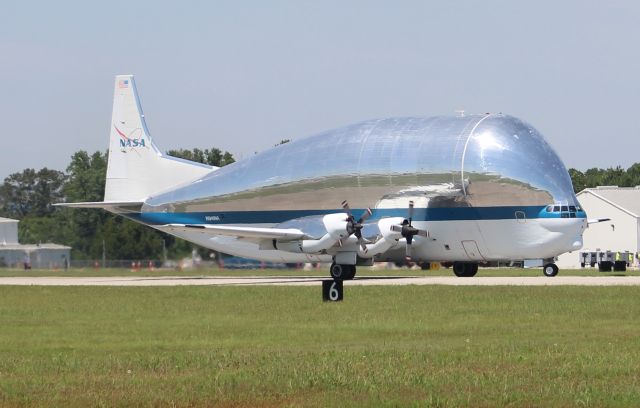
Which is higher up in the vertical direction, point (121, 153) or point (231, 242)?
point (121, 153)

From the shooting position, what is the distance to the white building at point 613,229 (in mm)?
130875

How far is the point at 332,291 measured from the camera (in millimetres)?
47125

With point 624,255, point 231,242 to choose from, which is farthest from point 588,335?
point 624,255

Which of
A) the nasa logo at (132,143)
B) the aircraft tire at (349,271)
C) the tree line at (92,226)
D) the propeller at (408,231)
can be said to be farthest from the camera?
the tree line at (92,226)

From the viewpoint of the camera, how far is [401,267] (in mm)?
92188

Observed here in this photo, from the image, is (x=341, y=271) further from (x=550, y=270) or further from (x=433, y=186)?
(x=550, y=270)

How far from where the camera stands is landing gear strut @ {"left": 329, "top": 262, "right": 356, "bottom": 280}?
65312 millimetres

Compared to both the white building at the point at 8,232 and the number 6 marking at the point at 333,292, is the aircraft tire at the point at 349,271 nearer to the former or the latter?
the number 6 marking at the point at 333,292

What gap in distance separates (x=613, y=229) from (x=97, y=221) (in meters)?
57.3

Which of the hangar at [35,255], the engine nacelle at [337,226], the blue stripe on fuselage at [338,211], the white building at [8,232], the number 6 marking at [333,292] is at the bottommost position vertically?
the hangar at [35,255]

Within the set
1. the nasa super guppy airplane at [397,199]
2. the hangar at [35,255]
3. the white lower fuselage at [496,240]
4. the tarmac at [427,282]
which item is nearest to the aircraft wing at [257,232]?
the nasa super guppy airplane at [397,199]

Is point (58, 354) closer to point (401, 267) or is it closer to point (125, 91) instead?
point (125, 91)

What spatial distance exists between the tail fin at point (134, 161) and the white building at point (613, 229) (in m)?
59.3

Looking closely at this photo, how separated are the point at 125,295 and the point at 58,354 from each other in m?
25.8
